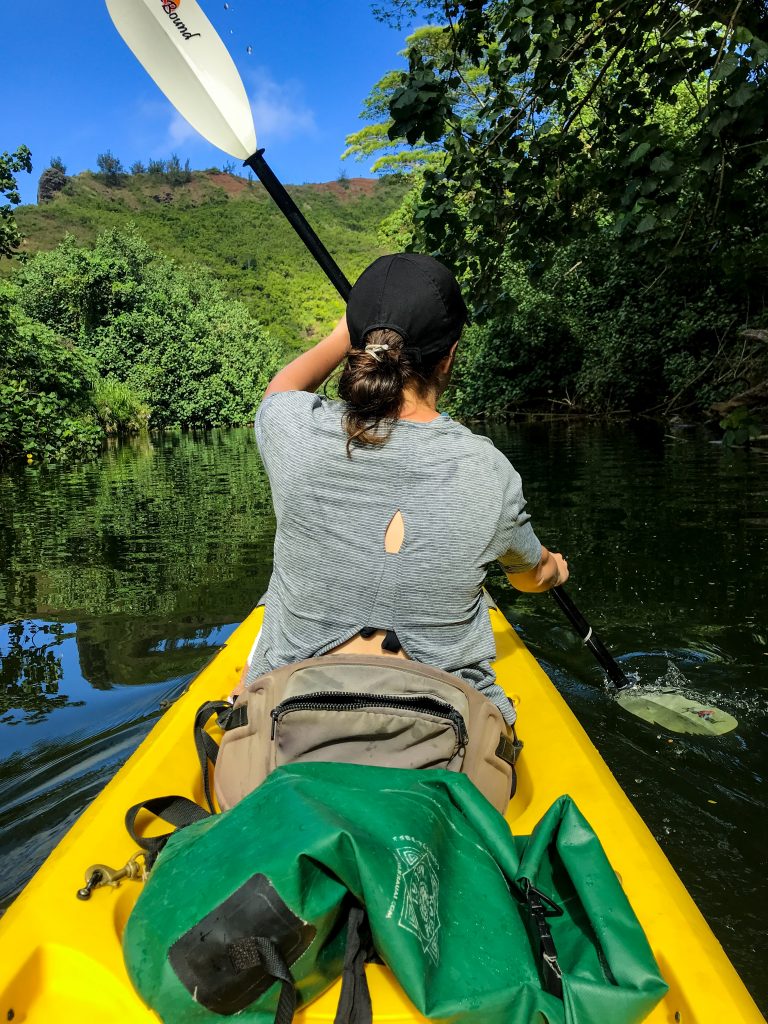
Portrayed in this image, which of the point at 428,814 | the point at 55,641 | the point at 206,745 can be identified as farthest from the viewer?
the point at 55,641

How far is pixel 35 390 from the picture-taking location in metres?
12.4

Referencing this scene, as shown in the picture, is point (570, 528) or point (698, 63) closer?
point (698, 63)

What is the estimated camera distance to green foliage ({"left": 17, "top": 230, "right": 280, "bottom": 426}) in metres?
34.2

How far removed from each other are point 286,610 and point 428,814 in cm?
61

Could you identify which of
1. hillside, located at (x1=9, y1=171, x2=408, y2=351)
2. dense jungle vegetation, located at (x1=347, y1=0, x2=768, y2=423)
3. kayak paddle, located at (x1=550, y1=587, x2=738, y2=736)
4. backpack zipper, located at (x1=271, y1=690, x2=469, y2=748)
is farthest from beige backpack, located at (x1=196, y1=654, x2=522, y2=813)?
hillside, located at (x1=9, y1=171, x2=408, y2=351)

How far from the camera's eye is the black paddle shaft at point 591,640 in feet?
10.4

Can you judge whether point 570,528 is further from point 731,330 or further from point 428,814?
point 731,330

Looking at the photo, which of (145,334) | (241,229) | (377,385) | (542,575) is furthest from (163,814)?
(241,229)

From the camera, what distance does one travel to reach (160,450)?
19938 millimetres

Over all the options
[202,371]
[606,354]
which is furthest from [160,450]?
[202,371]

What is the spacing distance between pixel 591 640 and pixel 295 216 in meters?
2.20

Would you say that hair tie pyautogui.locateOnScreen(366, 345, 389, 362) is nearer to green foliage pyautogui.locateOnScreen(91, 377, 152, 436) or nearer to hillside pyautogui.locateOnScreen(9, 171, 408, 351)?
green foliage pyautogui.locateOnScreen(91, 377, 152, 436)

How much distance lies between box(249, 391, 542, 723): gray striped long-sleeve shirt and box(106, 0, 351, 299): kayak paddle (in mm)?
1551

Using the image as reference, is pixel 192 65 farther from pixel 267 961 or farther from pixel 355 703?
pixel 267 961
